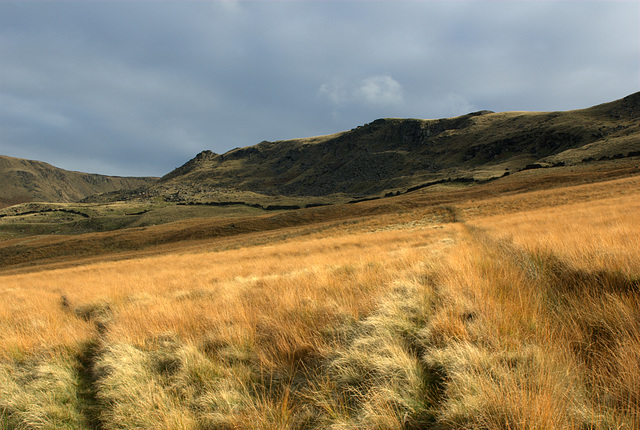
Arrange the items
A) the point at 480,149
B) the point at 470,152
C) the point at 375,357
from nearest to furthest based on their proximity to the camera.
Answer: the point at 375,357 < the point at 480,149 < the point at 470,152

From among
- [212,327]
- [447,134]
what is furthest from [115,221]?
[447,134]

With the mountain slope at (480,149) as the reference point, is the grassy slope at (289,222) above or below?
below

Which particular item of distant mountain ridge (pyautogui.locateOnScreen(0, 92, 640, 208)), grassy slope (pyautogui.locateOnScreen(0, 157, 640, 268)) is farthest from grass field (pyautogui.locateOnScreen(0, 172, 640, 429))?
distant mountain ridge (pyautogui.locateOnScreen(0, 92, 640, 208))

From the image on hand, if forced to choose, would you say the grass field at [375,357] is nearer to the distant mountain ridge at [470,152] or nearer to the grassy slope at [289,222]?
the grassy slope at [289,222]

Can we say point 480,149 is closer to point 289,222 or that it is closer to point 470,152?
point 470,152

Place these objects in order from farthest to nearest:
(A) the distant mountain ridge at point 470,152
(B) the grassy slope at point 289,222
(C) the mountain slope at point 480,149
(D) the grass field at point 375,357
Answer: (C) the mountain slope at point 480,149
(A) the distant mountain ridge at point 470,152
(B) the grassy slope at point 289,222
(D) the grass field at point 375,357

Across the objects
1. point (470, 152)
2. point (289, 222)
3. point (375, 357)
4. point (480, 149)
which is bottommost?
point (289, 222)

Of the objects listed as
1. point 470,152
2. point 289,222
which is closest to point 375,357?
point 289,222

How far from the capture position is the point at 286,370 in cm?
300

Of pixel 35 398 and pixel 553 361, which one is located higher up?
pixel 553 361

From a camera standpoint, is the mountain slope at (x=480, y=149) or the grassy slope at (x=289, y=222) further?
the mountain slope at (x=480, y=149)

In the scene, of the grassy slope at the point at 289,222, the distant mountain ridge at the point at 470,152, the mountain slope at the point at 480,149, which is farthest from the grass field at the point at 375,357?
the mountain slope at the point at 480,149

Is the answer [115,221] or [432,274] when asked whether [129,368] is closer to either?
[432,274]

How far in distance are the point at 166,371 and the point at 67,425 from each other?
863mm
